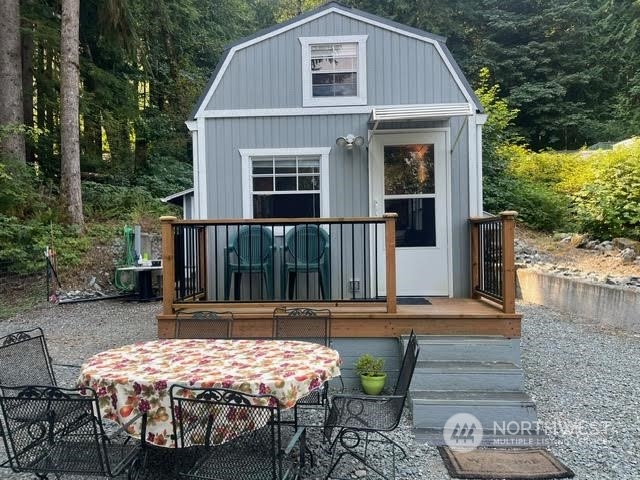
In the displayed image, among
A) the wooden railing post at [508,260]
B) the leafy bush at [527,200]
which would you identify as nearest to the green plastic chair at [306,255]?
the wooden railing post at [508,260]

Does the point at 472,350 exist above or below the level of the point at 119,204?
below

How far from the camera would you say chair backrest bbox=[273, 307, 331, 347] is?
3928 mm

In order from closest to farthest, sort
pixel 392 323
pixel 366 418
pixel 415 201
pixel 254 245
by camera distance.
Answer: pixel 366 418 < pixel 392 323 < pixel 254 245 < pixel 415 201

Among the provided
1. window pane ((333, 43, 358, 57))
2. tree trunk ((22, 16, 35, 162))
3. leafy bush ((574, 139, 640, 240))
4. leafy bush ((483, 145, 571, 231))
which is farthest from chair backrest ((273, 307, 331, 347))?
tree trunk ((22, 16, 35, 162))

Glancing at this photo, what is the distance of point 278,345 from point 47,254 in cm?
756

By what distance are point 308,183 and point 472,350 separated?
2692 mm

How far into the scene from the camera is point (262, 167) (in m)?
5.62

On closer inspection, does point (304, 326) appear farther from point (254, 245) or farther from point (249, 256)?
point (254, 245)

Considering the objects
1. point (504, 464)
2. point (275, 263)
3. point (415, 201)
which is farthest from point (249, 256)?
point (504, 464)

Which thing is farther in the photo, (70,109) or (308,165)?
(70,109)

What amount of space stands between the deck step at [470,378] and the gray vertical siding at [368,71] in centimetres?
318

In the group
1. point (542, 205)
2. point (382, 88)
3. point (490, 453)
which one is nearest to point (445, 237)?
point (382, 88)

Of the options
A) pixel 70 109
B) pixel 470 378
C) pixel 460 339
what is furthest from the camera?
pixel 70 109

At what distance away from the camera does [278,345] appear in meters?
3.13
